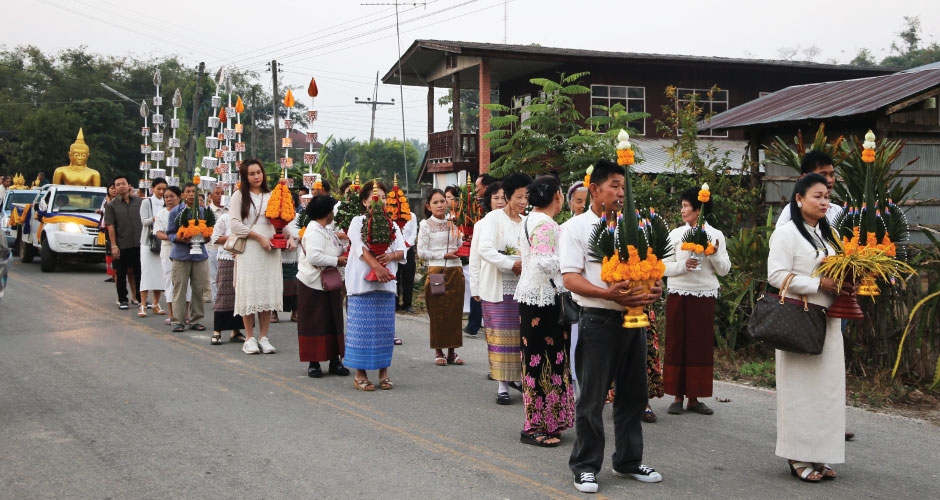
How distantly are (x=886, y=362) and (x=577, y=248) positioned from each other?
4.64 metres

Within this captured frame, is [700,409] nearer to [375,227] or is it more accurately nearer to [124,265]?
[375,227]

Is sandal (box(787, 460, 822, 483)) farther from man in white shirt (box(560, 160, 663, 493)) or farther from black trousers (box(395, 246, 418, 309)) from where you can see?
black trousers (box(395, 246, 418, 309))

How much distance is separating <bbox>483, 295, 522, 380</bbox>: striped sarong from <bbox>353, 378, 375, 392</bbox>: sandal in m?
1.34

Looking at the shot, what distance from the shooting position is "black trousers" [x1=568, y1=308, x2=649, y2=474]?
17.3ft

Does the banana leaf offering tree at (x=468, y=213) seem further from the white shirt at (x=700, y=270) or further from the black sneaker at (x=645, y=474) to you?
the black sneaker at (x=645, y=474)

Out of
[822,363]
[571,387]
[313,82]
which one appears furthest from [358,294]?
[313,82]

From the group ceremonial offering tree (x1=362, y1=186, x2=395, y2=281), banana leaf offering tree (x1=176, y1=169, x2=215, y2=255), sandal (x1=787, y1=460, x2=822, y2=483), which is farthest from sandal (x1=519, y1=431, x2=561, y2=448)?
banana leaf offering tree (x1=176, y1=169, x2=215, y2=255)

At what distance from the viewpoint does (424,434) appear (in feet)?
21.8

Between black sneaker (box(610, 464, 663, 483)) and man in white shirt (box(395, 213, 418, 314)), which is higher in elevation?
man in white shirt (box(395, 213, 418, 314))

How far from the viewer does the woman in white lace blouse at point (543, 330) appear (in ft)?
20.8

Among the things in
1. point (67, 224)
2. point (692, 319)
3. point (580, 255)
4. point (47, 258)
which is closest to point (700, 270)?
point (692, 319)

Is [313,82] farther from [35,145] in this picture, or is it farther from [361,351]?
[35,145]

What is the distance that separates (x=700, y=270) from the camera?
7.33 meters

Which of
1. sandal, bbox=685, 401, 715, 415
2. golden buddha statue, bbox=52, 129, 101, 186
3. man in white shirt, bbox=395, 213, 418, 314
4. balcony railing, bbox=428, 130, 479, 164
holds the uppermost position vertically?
balcony railing, bbox=428, 130, 479, 164
